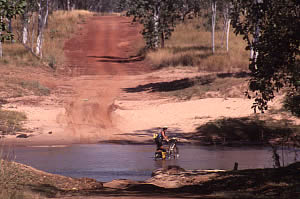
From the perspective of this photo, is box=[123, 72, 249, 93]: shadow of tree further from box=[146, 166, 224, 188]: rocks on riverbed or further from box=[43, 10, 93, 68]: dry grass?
box=[146, 166, 224, 188]: rocks on riverbed

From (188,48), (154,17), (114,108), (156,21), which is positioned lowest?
(114,108)

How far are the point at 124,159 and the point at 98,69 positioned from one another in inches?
968

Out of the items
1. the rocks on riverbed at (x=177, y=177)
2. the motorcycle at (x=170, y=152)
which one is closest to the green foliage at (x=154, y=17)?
the motorcycle at (x=170, y=152)

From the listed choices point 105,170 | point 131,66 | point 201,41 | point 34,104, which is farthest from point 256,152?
point 201,41

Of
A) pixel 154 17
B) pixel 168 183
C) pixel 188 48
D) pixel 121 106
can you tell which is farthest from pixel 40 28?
pixel 168 183

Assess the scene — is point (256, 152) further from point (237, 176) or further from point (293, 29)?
point (293, 29)

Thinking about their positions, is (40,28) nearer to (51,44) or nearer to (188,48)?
(51,44)

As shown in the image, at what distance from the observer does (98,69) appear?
139 ft

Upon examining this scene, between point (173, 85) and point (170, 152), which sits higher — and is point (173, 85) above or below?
below

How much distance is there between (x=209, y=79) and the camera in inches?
1320

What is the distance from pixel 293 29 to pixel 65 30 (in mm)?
49467

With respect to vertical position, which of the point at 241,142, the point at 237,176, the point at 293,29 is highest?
the point at 293,29

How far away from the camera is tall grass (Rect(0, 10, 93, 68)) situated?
40.0m

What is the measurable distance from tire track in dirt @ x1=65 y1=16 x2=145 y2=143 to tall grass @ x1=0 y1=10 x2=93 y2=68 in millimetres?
1007
